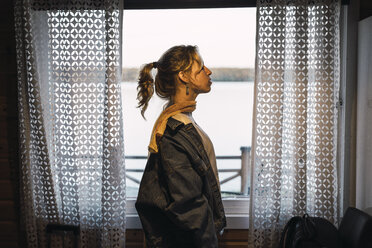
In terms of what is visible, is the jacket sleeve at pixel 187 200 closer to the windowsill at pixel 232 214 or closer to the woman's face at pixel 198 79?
the woman's face at pixel 198 79

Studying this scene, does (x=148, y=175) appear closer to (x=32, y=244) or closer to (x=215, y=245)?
(x=215, y=245)

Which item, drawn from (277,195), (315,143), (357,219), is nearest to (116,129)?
(277,195)

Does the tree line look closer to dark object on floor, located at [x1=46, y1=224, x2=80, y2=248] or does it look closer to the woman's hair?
the woman's hair

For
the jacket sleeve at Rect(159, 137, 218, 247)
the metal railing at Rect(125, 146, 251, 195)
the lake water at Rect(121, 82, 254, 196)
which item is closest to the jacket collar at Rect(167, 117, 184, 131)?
the jacket sleeve at Rect(159, 137, 218, 247)

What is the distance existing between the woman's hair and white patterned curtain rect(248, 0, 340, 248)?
63 cm

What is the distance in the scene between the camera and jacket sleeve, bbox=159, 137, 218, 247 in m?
1.24

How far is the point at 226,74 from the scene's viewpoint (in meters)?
2.21

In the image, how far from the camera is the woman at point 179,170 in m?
1.26

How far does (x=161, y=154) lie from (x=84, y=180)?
0.92m

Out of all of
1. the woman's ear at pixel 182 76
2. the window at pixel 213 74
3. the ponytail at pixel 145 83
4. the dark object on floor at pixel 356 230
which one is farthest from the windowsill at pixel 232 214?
the woman's ear at pixel 182 76

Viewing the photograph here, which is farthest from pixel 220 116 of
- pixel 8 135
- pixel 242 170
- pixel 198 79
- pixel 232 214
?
pixel 8 135

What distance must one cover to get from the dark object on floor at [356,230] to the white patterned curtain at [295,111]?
0.73ft

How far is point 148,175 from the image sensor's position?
4.56ft

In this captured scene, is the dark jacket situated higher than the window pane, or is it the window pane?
the window pane
